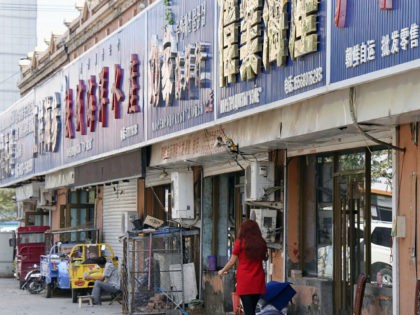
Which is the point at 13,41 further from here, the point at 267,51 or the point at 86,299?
the point at 267,51

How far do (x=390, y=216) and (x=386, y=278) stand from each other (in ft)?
2.74

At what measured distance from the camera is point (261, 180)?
578 inches

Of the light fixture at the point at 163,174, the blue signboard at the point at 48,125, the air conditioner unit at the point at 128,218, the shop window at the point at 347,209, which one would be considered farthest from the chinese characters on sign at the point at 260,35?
the blue signboard at the point at 48,125

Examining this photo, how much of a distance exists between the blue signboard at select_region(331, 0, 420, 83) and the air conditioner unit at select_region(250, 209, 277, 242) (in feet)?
15.7

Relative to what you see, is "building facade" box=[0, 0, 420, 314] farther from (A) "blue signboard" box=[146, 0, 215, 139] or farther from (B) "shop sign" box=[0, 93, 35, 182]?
(B) "shop sign" box=[0, 93, 35, 182]

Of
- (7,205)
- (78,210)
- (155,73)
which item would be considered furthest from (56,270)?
(7,205)

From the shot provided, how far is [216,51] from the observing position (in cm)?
1415

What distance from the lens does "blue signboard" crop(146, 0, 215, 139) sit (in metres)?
14.5

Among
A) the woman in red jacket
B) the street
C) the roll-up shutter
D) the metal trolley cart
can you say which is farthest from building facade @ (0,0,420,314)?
the street

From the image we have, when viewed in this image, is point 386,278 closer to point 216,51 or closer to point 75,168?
point 216,51

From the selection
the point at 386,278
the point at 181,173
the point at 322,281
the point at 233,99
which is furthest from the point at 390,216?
the point at 181,173

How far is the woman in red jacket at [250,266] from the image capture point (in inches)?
512

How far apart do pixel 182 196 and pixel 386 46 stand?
30.1ft

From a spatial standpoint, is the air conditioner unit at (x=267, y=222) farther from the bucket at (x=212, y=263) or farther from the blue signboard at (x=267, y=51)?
the bucket at (x=212, y=263)
